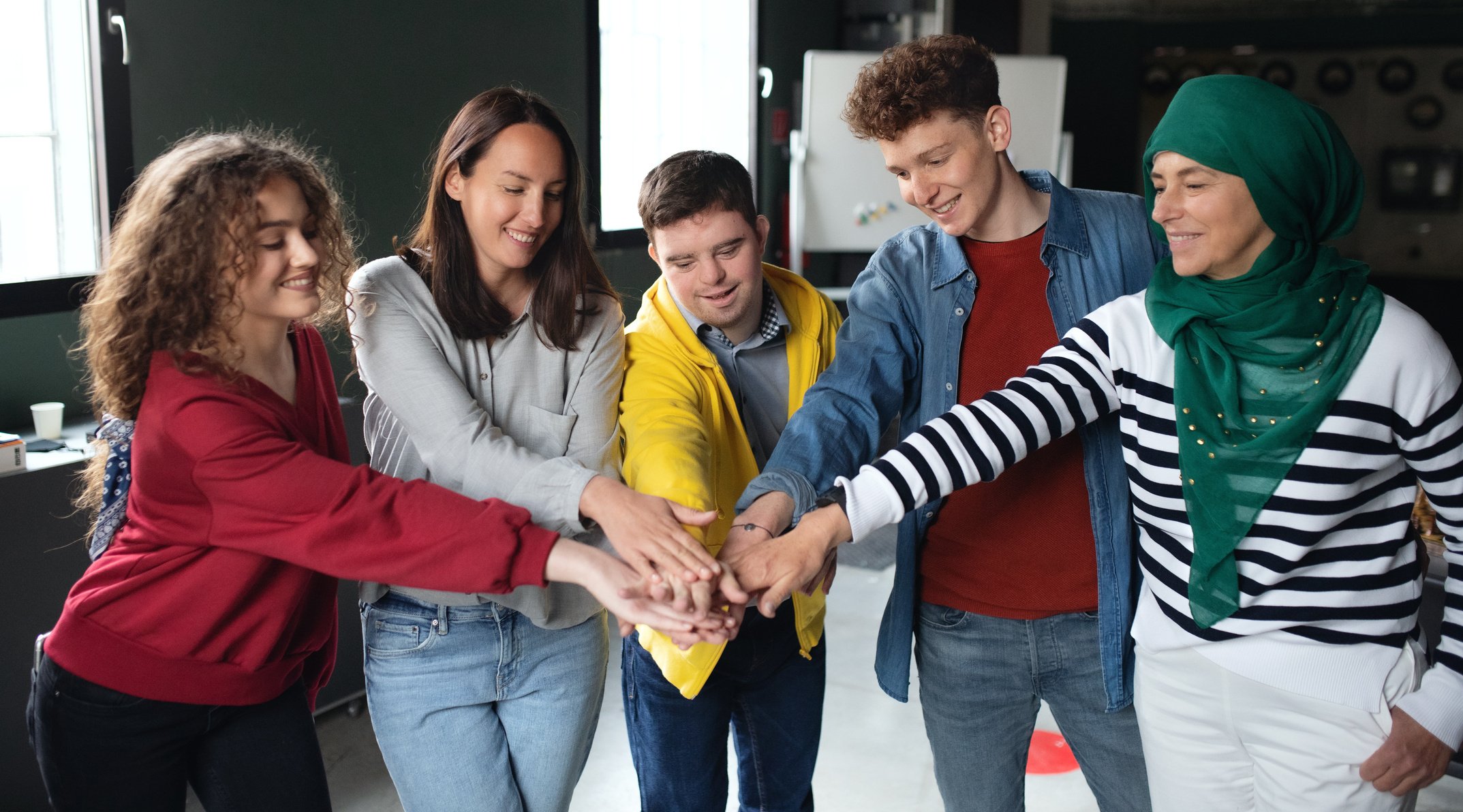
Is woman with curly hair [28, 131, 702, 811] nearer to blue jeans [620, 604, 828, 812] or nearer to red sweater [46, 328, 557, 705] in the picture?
red sweater [46, 328, 557, 705]

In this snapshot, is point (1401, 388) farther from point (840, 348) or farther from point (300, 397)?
point (300, 397)

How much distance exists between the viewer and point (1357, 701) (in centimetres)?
135

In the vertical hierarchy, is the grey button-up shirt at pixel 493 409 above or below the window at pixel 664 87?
below

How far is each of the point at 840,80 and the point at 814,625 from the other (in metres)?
4.40

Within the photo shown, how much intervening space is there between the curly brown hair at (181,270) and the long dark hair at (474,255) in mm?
253

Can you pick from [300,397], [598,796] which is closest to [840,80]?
[598,796]

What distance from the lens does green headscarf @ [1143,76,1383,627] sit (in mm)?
1373

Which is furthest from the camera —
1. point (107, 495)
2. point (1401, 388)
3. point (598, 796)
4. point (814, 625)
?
point (598, 796)

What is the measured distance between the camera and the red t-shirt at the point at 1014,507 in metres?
1.68

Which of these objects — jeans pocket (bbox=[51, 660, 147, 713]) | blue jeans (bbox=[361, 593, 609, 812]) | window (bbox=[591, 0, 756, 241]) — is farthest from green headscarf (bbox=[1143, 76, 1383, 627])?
window (bbox=[591, 0, 756, 241])

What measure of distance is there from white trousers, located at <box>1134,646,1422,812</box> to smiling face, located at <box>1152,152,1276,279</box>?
491 millimetres

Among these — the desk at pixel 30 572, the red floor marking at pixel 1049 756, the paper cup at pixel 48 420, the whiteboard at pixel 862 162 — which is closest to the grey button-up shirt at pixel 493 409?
the desk at pixel 30 572

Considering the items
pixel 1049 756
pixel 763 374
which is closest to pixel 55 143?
pixel 763 374

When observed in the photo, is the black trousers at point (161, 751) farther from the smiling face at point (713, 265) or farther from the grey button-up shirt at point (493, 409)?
the smiling face at point (713, 265)
